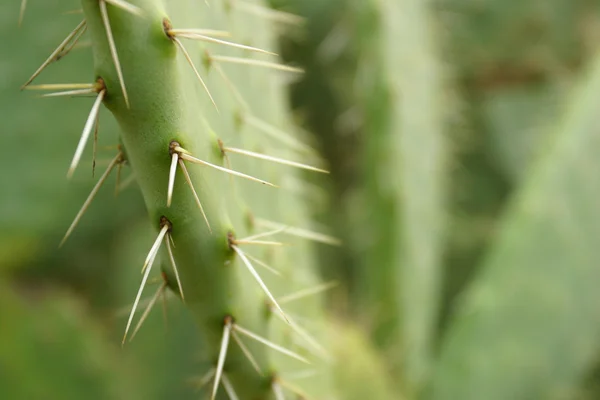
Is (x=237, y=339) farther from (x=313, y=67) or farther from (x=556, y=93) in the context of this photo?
(x=556, y=93)

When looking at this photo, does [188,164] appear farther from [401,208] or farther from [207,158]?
[401,208]

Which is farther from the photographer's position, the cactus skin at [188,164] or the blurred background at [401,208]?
the blurred background at [401,208]

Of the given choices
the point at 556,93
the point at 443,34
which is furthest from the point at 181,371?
the point at 556,93

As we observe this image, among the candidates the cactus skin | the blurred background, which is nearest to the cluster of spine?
the cactus skin

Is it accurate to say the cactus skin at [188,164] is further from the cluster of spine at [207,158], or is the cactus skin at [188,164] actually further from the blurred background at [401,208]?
the blurred background at [401,208]

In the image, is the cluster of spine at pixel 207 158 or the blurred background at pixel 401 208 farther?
the blurred background at pixel 401 208

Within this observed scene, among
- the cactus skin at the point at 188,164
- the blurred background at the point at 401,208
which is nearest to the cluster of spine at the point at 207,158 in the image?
the cactus skin at the point at 188,164

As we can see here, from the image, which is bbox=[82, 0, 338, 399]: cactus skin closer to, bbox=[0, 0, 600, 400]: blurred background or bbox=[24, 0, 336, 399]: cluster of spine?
bbox=[24, 0, 336, 399]: cluster of spine
